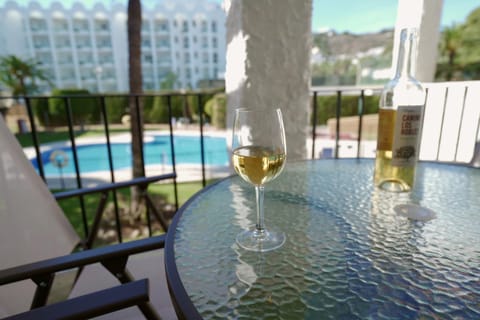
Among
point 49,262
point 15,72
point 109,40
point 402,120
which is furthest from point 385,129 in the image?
point 109,40

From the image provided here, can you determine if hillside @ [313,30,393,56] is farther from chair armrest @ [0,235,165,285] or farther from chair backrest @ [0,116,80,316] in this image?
chair armrest @ [0,235,165,285]

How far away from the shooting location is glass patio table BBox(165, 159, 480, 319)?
51 centimetres

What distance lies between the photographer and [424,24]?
2783mm

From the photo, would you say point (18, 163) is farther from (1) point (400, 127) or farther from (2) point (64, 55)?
(2) point (64, 55)

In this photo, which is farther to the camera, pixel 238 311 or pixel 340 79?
pixel 340 79

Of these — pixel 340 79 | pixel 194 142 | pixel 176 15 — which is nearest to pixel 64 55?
pixel 176 15

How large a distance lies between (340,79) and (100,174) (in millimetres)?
15900

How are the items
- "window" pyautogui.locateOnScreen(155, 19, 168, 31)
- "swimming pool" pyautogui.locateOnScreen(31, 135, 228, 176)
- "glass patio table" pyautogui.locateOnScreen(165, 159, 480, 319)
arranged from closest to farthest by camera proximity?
1. "glass patio table" pyautogui.locateOnScreen(165, 159, 480, 319)
2. "swimming pool" pyautogui.locateOnScreen(31, 135, 228, 176)
3. "window" pyautogui.locateOnScreen(155, 19, 168, 31)

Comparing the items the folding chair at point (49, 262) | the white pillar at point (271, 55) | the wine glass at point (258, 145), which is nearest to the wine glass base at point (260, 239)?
the wine glass at point (258, 145)

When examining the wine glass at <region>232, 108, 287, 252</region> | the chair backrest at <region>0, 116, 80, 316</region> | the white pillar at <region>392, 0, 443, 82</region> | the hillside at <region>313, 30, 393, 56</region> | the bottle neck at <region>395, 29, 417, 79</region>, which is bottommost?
the chair backrest at <region>0, 116, 80, 316</region>

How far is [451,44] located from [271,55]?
18.9 m

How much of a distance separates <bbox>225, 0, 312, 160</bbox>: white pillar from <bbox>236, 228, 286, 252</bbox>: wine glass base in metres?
1.32

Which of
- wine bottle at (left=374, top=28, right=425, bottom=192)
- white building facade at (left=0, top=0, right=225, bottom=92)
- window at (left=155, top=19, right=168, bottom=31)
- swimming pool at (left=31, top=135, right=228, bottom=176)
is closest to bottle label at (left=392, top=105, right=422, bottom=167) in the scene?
wine bottle at (left=374, top=28, right=425, bottom=192)

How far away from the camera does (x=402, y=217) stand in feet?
2.73
